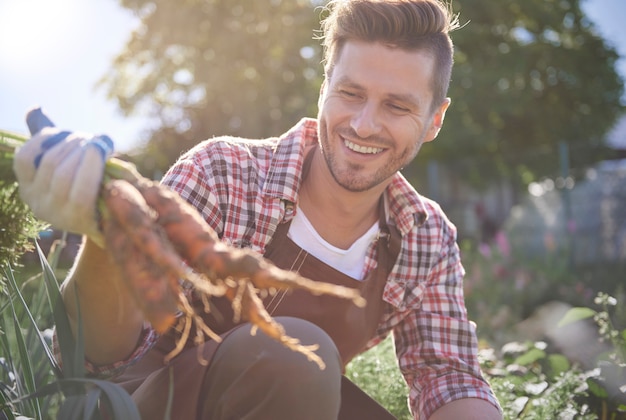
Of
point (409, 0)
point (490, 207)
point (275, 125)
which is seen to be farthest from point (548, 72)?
point (409, 0)

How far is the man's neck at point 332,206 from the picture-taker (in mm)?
2311

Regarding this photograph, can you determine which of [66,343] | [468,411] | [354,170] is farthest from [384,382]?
[66,343]

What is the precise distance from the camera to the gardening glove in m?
1.12

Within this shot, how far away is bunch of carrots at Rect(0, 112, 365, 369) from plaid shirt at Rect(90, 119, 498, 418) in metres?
0.78

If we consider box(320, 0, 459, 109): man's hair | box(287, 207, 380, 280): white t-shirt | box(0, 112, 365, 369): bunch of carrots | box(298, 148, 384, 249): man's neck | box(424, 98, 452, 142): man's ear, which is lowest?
box(287, 207, 380, 280): white t-shirt

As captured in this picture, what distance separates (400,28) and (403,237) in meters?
0.72

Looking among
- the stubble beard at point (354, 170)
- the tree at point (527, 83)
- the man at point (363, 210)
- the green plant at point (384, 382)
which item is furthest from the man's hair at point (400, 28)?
the tree at point (527, 83)

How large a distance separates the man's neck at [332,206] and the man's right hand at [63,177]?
1181 millimetres

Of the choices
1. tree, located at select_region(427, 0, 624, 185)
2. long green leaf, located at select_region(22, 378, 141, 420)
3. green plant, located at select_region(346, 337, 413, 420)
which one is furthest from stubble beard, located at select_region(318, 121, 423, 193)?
tree, located at select_region(427, 0, 624, 185)

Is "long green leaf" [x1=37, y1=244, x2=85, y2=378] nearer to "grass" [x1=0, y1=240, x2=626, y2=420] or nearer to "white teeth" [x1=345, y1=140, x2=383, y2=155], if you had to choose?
"grass" [x1=0, y1=240, x2=626, y2=420]

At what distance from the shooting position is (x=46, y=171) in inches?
44.8

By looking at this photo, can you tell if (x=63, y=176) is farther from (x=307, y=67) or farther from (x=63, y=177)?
(x=307, y=67)

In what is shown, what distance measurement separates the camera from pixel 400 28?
7.48 feet

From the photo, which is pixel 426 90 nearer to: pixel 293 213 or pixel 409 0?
pixel 409 0
